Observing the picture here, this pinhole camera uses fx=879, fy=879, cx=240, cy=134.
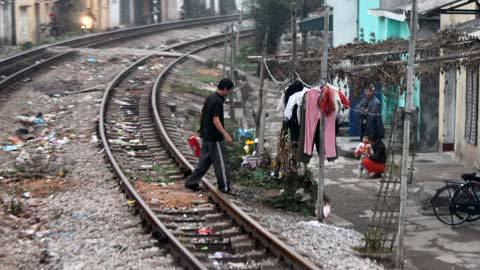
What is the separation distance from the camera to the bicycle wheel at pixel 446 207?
11.5 m

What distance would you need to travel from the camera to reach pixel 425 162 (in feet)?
55.7

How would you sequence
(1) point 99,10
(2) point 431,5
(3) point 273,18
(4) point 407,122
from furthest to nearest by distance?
(1) point 99,10, (3) point 273,18, (2) point 431,5, (4) point 407,122

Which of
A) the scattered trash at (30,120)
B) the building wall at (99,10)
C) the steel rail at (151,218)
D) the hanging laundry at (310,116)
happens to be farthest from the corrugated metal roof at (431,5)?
the building wall at (99,10)

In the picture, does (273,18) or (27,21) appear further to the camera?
(27,21)

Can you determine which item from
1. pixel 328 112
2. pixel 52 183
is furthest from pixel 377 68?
pixel 52 183

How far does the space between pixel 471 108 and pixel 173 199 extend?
6.88 m

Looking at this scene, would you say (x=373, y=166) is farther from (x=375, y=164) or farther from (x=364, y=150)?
(x=364, y=150)

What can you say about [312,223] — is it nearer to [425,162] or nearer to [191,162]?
[191,162]

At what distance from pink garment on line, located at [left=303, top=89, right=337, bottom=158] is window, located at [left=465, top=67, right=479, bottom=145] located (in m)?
5.27

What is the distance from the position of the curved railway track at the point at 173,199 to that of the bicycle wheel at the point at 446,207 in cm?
281

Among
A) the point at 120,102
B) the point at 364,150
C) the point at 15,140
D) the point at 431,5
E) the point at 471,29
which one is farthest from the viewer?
the point at 120,102

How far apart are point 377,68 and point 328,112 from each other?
102 centimetres

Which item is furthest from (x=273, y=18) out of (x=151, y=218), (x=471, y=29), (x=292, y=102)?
(x=151, y=218)

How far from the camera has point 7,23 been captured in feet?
119
